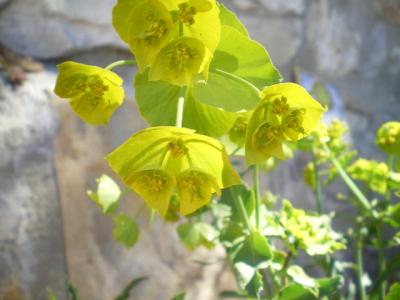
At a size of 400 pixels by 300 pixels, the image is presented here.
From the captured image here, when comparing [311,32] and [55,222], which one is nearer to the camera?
[55,222]

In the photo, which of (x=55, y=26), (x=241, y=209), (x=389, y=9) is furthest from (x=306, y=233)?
(x=389, y=9)

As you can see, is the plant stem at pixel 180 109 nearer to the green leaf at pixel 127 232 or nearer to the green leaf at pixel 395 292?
the green leaf at pixel 127 232

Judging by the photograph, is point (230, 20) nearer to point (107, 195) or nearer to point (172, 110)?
point (172, 110)

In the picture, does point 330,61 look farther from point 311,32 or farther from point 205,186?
point 205,186

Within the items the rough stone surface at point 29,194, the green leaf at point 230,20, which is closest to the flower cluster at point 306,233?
the green leaf at point 230,20

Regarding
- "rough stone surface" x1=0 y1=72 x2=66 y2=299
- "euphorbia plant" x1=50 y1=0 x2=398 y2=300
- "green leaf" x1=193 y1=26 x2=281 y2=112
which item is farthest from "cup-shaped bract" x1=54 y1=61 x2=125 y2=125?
"rough stone surface" x1=0 y1=72 x2=66 y2=299

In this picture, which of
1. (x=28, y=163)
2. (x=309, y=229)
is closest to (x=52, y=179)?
(x=28, y=163)

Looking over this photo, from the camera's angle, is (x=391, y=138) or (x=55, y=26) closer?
(x=391, y=138)
